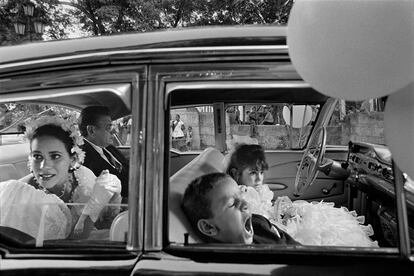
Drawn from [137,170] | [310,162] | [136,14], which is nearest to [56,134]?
[137,170]

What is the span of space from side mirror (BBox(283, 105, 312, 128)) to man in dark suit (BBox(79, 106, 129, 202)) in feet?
4.13

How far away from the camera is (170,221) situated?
4.12ft

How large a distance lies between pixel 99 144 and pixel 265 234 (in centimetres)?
87

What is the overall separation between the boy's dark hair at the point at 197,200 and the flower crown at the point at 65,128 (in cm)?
54

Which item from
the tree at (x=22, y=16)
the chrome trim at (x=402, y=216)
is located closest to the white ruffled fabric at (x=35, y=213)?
the chrome trim at (x=402, y=216)

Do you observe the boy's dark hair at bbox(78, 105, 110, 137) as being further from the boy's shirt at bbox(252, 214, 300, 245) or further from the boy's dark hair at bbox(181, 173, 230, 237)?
the boy's shirt at bbox(252, 214, 300, 245)

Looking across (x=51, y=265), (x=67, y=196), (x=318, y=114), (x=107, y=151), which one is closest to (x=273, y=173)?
(x=318, y=114)

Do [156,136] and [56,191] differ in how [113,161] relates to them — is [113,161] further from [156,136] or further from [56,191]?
[156,136]

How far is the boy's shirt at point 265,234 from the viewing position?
4.58 ft

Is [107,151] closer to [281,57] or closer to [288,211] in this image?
[281,57]

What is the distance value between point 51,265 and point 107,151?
2.41 ft

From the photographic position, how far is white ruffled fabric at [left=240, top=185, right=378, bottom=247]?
1698 mm

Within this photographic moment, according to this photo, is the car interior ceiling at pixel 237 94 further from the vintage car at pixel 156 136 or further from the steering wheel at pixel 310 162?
the steering wheel at pixel 310 162

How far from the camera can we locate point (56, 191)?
1564 mm
